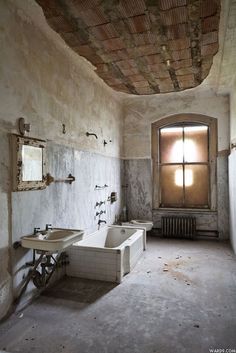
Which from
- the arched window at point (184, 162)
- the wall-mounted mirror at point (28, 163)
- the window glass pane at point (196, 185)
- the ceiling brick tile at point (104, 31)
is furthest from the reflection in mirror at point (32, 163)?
the window glass pane at point (196, 185)

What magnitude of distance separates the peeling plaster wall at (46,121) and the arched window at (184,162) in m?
1.64

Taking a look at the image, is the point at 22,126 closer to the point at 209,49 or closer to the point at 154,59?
the point at 154,59

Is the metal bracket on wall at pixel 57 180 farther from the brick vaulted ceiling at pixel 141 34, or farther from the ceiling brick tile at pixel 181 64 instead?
the ceiling brick tile at pixel 181 64

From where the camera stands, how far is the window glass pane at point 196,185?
590cm

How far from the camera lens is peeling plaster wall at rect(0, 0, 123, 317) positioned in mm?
2598

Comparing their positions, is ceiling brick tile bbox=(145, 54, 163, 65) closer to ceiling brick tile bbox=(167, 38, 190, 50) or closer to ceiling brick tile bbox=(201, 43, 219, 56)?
ceiling brick tile bbox=(167, 38, 190, 50)

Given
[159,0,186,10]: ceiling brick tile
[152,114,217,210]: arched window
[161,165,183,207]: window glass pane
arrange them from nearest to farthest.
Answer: [159,0,186,10]: ceiling brick tile
[152,114,217,210]: arched window
[161,165,183,207]: window glass pane

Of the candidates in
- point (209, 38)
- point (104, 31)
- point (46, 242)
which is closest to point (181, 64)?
point (209, 38)

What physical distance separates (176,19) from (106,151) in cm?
289

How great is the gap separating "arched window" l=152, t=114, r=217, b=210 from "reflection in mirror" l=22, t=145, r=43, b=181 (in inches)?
141

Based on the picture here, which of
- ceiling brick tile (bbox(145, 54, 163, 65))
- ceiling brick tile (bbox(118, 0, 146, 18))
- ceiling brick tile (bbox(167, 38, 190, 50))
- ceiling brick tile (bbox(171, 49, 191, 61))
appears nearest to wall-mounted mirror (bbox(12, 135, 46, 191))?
ceiling brick tile (bbox(118, 0, 146, 18))

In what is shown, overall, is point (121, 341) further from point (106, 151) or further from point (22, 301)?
point (106, 151)

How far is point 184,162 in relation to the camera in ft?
19.7

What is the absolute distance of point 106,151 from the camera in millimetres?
5223
